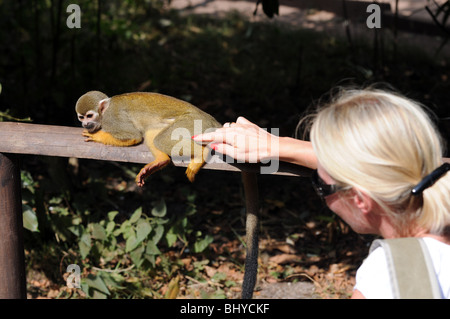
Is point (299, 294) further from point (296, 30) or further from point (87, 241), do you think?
point (296, 30)

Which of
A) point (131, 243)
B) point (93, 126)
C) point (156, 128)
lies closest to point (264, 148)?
point (156, 128)

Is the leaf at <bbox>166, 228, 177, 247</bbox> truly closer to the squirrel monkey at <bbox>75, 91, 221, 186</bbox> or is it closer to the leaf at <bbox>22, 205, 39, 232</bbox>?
the leaf at <bbox>22, 205, 39, 232</bbox>

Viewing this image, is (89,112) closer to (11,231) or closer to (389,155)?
(11,231)

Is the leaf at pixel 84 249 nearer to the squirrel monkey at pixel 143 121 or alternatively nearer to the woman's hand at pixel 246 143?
the squirrel monkey at pixel 143 121

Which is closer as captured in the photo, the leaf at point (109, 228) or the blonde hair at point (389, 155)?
the blonde hair at point (389, 155)

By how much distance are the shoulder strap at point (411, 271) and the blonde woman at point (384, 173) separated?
0.08ft

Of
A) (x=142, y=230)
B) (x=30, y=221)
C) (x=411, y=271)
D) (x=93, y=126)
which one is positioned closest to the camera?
(x=411, y=271)

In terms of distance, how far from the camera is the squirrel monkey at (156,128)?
1.84 m

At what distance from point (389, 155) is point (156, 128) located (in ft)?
4.00

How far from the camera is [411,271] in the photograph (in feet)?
3.57

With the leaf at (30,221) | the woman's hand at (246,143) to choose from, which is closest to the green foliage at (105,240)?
the leaf at (30,221)

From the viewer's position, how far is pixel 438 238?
123 cm

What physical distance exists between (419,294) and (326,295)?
1.77 m

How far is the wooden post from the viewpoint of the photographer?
1.81 m
